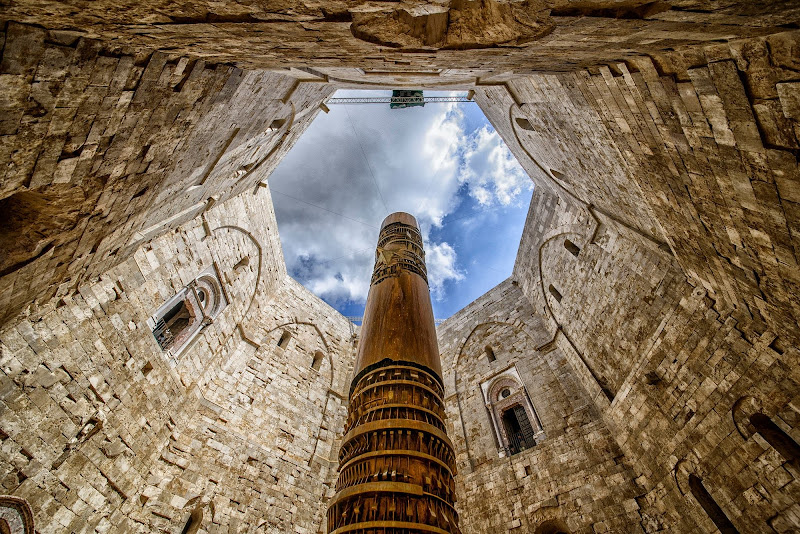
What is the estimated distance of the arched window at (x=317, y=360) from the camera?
32.6 feet

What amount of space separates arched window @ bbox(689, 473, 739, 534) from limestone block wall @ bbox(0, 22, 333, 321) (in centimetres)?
792

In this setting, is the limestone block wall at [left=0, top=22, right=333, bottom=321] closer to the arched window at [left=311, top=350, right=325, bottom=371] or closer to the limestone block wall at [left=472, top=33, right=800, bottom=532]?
the limestone block wall at [left=472, top=33, right=800, bottom=532]

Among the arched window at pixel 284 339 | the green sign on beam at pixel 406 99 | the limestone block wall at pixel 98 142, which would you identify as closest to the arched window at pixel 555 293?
the arched window at pixel 284 339

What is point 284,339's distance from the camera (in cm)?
975

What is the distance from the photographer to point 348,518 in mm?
2918

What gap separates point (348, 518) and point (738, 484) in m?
4.72

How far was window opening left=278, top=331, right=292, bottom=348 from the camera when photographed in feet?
31.3

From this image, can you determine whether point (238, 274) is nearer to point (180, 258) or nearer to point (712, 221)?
point (180, 258)

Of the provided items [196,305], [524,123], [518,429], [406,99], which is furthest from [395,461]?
[406,99]

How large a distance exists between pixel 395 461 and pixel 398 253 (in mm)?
4405

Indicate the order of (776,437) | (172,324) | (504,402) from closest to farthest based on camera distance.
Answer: (776,437) < (172,324) < (504,402)

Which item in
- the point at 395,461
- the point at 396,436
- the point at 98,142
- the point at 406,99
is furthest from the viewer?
the point at 406,99

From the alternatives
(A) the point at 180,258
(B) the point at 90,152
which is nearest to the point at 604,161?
(B) the point at 90,152

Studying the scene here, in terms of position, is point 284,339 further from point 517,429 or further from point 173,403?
point 517,429
